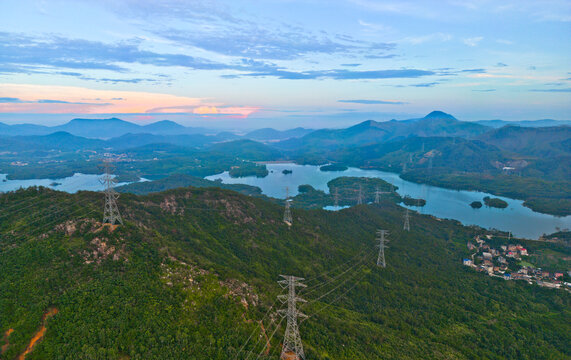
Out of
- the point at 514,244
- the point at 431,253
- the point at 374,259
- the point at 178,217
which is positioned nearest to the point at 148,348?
the point at 178,217

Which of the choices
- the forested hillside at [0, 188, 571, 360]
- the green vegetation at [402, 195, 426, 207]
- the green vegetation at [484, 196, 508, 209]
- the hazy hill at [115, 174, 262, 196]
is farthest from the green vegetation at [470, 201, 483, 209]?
the hazy hill at [115, 174, 262, 196]

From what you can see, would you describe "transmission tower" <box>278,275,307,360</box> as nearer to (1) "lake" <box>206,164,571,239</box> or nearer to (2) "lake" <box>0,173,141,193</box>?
(1) "lake" <box>206,164,571,239</box>

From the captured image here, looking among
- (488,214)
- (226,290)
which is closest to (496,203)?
(488,214)

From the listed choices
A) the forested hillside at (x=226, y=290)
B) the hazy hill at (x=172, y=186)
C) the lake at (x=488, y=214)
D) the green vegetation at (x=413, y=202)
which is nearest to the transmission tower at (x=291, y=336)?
the forested hillside at (x=226, y=290)

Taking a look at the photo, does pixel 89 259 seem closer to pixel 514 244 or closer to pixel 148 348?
pixel 148 348

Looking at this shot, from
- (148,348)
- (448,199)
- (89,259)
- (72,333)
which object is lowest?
(448,199)

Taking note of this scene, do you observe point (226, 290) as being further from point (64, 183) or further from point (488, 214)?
point (64, 183)
